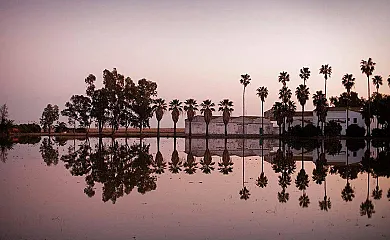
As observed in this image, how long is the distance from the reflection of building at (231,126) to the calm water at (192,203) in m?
71.5

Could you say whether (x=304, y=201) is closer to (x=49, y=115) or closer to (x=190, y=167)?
(x=190, y=167)

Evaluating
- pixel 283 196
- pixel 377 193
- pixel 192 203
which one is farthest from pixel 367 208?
pixel 192 203

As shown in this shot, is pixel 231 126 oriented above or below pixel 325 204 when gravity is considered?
above

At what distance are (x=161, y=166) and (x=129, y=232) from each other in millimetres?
19988

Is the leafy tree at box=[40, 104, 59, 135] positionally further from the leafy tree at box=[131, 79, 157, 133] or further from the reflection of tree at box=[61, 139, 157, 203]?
the reflection of tree at box=[61, 139, 157, 203]

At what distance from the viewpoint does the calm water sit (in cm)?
1498

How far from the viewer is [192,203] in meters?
19.6

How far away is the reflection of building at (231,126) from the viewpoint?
345 ft

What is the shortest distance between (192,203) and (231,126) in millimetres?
86581

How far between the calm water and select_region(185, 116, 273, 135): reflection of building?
7155 cm

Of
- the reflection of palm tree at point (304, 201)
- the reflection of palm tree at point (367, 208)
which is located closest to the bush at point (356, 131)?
the reflection of palm tree at point (304, 201)

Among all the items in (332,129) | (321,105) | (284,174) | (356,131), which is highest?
(321,105)

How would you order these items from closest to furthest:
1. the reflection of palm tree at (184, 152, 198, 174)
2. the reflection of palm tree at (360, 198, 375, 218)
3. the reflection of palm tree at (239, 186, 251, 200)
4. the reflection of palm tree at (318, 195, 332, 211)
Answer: the reflection of palm tree at (360, 198, 375, 218) → the reflection of palm tree at (318, 195, 332, 211) → the reflection of palm tree at (239, 186, 251, 200) → the reflection of palm tree at (184, 152, 198, 174)

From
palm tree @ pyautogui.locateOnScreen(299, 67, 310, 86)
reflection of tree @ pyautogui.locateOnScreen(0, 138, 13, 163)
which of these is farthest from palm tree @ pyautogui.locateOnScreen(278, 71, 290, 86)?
reflection of tree @ pyautogui.locateOnScreen(0, 138, 13, 163)
